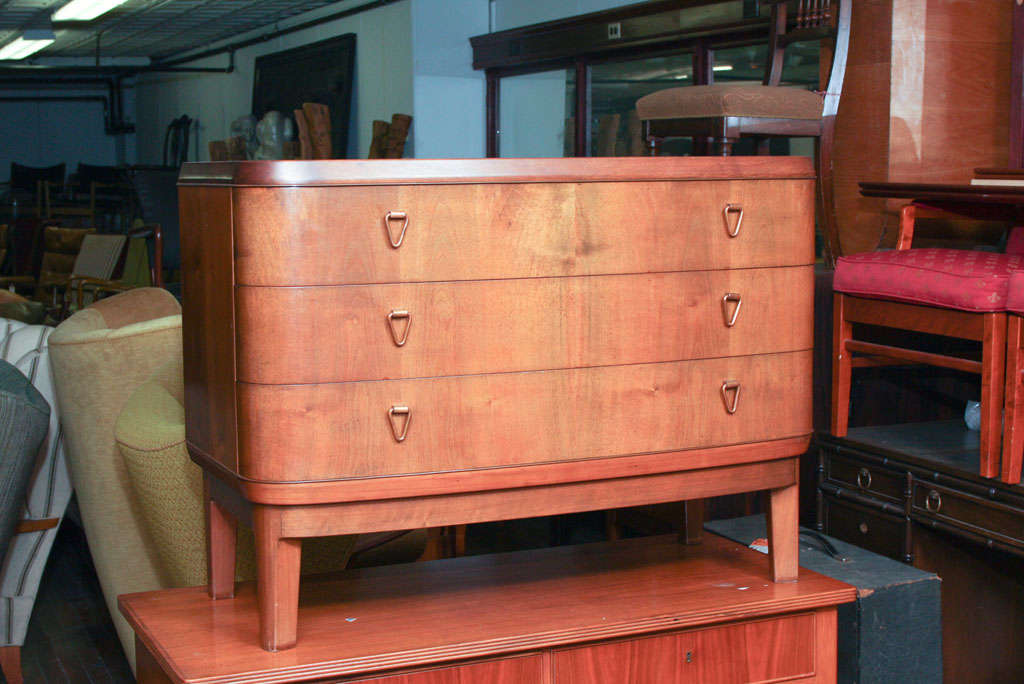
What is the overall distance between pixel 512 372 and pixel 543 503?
0.23m

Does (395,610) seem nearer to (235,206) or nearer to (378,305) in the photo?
(378,305)

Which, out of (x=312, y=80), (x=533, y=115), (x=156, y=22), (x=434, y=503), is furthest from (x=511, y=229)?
(x=156, y=22)

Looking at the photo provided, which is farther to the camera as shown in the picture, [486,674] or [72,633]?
[72,633]

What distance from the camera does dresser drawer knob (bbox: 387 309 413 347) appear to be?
5.88 feet

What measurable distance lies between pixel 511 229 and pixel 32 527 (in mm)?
1925

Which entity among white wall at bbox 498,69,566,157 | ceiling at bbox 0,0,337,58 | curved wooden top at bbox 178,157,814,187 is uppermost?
ceiling at bbox 0,0,337,58

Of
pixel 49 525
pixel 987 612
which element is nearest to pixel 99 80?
pixel 49 525

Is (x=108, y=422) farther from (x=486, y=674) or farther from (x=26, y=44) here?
(x=26, y=44)

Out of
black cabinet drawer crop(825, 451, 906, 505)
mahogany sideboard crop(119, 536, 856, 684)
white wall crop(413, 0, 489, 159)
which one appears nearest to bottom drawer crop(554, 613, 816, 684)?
mahogany sideboard crop(119, 536, 856, 684)

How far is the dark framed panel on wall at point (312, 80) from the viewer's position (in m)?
9.74

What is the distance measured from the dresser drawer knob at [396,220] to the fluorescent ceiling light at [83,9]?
32.3ft

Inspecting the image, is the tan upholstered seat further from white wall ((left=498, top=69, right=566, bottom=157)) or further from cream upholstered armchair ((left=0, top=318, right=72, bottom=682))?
white wall ((left=498, top=69, right=566, bottom=157))

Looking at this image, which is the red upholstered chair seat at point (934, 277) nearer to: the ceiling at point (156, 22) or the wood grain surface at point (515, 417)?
the wood grain surface at point (515, 417)

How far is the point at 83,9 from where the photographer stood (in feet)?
36.5
